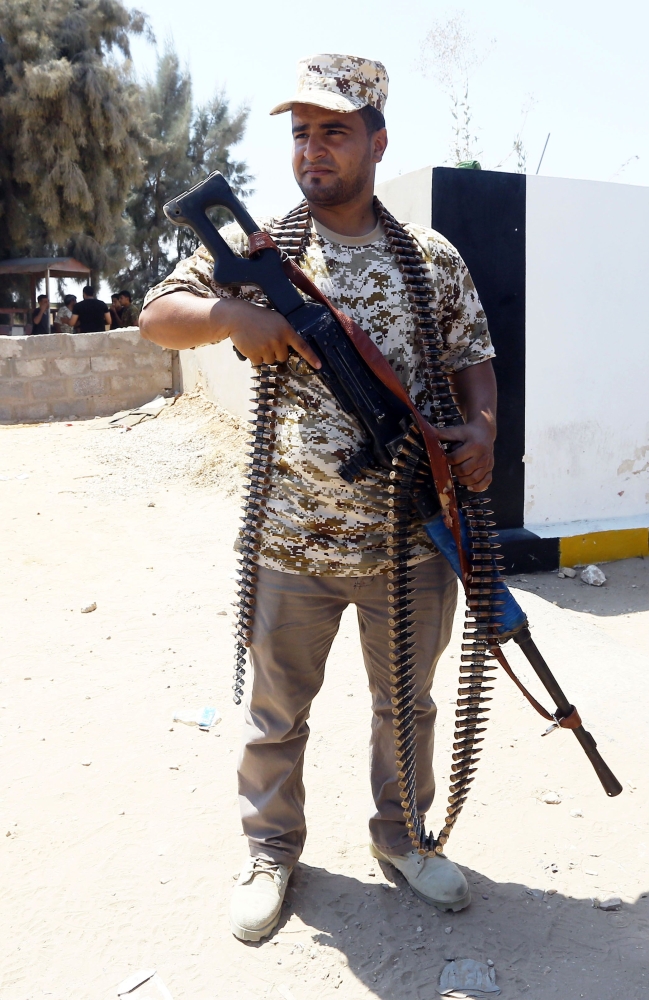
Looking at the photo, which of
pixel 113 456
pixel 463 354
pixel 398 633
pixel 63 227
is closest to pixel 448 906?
pixel 398 633

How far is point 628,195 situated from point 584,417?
4.86 feet

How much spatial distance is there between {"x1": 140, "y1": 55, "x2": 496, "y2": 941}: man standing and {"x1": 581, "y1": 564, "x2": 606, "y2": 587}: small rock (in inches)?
127

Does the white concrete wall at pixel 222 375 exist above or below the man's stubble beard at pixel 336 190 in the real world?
below

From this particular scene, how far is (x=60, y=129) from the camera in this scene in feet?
66.5

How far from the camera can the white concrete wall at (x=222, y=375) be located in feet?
27.6

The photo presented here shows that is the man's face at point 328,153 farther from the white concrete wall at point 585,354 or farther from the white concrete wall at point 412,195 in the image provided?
the white concrete wall at point 585,354

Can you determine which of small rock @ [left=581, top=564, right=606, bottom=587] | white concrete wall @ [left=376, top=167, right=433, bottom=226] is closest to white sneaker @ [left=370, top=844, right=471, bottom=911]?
small rock @ [left=581, top=564, right=606, bottom=587]

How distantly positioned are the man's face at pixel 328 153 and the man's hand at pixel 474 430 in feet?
1.97

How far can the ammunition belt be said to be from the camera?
2.19 metres

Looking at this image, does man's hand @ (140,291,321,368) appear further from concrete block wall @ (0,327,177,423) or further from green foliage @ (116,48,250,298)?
green foliage @ (116,48,250,298)

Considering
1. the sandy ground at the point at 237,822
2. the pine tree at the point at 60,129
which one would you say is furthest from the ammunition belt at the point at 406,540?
the pine tree at the point at 60,129

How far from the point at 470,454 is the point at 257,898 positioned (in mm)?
1362

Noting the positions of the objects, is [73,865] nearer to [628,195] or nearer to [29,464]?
[628,195]

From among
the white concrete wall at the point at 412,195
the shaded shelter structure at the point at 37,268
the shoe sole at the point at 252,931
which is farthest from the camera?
the shaded shelter structure at the point at 37,268
